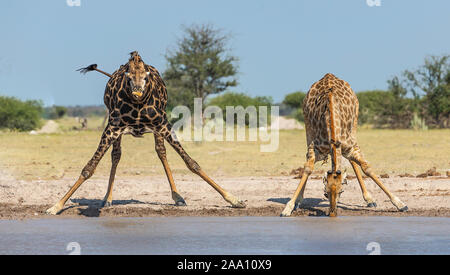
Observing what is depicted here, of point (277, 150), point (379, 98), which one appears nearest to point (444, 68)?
point (379, 98)

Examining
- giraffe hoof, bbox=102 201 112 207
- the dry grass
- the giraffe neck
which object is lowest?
giraffe hoof, bbox=102 201 112 207

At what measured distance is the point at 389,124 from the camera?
126 ft

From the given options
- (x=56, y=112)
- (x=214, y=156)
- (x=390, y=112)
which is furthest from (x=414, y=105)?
(x=56, y=112)

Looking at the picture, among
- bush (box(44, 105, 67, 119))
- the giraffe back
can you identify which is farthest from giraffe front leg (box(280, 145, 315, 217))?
bush (box(44, 105, 67, 119))

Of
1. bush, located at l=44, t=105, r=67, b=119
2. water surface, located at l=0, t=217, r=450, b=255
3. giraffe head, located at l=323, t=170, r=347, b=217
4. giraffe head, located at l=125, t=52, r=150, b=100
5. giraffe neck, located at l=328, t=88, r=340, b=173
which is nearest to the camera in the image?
water surface, located at l=0, t=217, r=450, b=255

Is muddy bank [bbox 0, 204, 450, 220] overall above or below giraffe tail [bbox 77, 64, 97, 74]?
below

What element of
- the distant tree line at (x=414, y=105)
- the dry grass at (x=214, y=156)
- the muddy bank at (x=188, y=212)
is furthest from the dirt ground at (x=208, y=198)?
the distant tree line at (x=414, y=105)

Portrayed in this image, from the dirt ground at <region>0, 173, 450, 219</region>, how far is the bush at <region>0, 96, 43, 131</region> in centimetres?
2684

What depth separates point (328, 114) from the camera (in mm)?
10125

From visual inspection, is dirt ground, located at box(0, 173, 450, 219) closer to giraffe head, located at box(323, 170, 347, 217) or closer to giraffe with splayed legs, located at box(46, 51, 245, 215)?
giraffe with splayed legs, located at box(46, 51, 245, 215)

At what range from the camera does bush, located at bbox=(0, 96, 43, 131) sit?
40.6 meters

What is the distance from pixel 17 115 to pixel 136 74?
111ft

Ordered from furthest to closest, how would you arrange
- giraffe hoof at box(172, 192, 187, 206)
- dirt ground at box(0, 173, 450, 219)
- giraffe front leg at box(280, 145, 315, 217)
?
giraffe hoof at box(172, 192, 187, 206), dirt ground at box(0, 173, 450, 219), giraffe front leg at box(280, 145, 315, 217)

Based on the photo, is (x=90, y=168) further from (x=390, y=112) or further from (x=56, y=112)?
(x=56, y=112)
